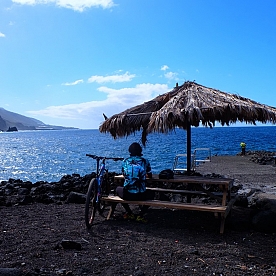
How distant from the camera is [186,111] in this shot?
655cm

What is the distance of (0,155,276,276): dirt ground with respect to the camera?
4340 millimetres

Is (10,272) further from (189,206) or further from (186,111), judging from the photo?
(186,111)

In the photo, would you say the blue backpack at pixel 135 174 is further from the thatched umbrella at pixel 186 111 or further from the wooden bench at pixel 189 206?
the thatched umbrella at pixel 186 111

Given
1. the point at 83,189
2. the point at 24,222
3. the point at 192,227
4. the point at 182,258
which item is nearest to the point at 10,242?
the point at 24,222

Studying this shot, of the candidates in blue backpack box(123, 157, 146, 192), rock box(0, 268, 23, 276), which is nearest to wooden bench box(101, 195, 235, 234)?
blue backpack box(123, 157, 146, 192)

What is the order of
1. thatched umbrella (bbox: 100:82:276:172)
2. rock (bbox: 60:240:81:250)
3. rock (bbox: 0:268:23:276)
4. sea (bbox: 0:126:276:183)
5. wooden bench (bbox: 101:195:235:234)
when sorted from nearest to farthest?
rock (bbox: 0:268:23:276) < rock (bbox: 60:240:81:250) < wooden bench (bbox: 101:195:235:234) < thatched umbrella (bbox: 100:82:276:172) < sea (bbox: 0:126:276:183)

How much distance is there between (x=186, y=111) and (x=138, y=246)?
9.19 feet

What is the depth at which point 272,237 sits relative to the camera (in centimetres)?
582

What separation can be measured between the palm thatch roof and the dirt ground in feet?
6.89

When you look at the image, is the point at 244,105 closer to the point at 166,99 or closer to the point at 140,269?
the point at 166,99

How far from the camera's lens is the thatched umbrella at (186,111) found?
6605mm

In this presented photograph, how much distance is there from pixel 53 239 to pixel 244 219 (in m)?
3.91

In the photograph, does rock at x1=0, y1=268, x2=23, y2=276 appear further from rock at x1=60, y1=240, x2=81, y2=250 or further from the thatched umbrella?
the thatched umbrella

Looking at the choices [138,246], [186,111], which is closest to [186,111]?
[186,111]
